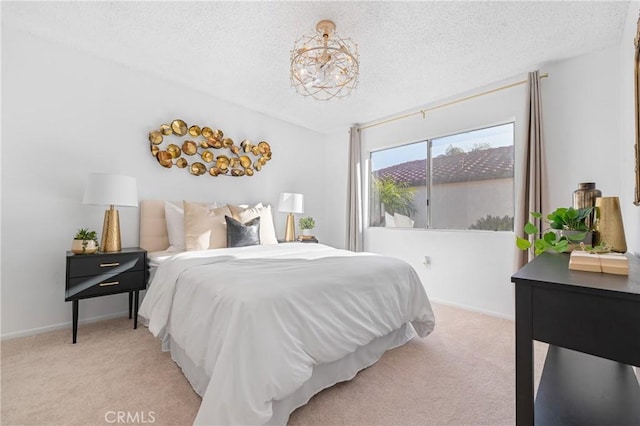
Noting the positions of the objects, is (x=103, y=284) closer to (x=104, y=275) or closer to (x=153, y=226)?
(x=104, y=275)

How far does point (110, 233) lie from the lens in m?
2.49

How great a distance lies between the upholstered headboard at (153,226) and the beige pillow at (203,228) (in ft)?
0.97

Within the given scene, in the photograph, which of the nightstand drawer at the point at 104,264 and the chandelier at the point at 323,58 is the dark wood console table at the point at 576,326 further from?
the nightstand drawer at the point at 104,264

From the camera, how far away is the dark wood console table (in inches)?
26.7

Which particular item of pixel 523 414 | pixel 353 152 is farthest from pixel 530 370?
pixel 353 152

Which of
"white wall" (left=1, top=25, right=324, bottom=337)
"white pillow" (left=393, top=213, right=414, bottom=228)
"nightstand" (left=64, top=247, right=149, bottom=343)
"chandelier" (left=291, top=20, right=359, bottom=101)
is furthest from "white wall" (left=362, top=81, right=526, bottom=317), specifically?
"nightstand" (left=64, top=247, right=149, bottom=343)

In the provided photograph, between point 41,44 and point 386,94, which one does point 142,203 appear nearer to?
point 41,44

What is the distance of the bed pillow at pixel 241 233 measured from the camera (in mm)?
2912

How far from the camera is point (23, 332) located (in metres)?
2.33

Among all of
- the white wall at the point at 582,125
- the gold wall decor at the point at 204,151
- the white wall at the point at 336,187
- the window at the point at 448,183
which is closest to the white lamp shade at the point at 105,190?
the gold wall decor at the point at 204,151

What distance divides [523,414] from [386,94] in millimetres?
3211

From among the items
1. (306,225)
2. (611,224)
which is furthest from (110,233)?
(611,224)

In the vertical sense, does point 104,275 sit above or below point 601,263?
below

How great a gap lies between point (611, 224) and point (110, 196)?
321 cm
